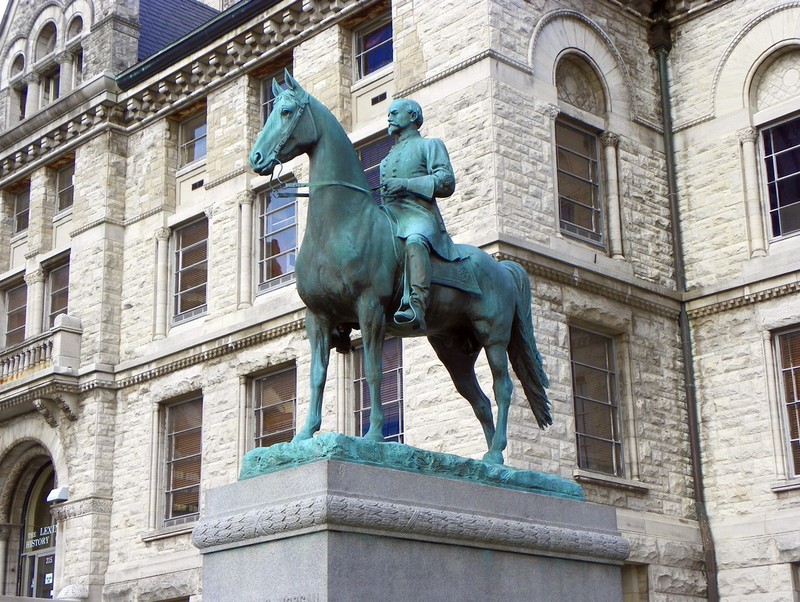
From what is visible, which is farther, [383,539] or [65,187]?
[65,187]

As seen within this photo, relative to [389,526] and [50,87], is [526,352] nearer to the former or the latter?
[389,526]

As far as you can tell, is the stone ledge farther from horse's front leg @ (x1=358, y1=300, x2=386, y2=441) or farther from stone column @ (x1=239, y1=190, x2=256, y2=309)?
stone column @ (x1=239, y1=190, x2=256, y2=309)

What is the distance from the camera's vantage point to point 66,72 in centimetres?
3086

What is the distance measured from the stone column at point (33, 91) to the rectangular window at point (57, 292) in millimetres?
4485

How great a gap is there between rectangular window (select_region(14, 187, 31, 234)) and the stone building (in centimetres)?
123

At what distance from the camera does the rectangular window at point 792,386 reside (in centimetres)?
2142

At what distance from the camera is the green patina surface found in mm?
9641

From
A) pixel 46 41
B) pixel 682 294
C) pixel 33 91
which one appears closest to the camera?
pixel 682 294

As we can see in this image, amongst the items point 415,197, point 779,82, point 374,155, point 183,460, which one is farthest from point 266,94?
point 415,197

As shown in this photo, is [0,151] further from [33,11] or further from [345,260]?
[345,260]

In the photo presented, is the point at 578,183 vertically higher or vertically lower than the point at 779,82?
lower

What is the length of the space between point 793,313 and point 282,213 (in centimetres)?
968

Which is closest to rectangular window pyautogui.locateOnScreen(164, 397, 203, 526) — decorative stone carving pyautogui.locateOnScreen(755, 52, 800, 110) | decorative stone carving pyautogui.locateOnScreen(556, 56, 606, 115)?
decorative stone carving pyautogui.locateOnScreen(556, 56, 606, 115)

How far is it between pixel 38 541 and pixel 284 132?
21089 mm
